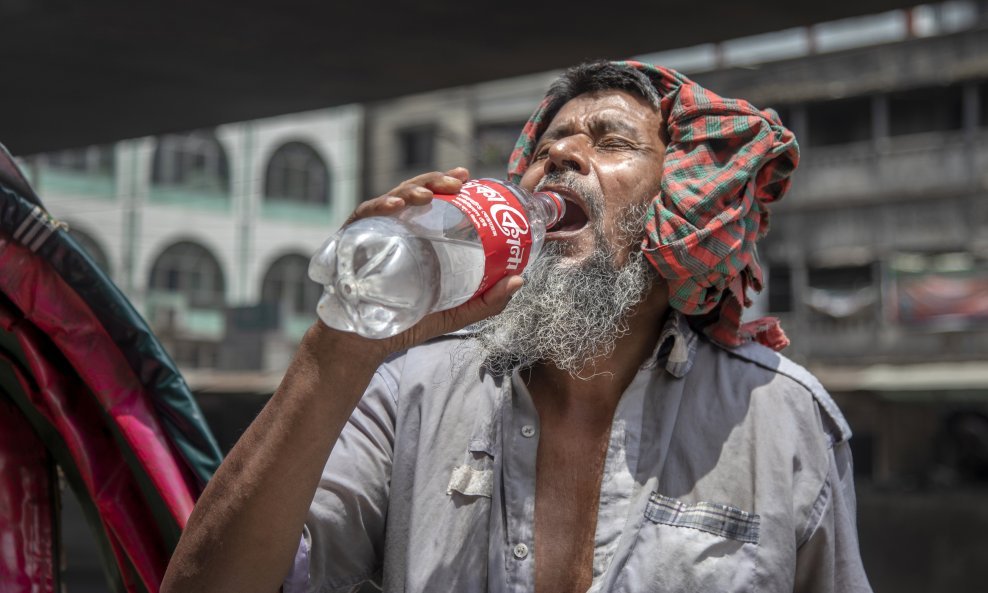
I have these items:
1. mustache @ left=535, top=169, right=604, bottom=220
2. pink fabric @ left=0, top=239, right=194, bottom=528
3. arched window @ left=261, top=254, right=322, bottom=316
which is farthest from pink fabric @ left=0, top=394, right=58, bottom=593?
arched window @ left=261, top=254, right=322, bottom=316

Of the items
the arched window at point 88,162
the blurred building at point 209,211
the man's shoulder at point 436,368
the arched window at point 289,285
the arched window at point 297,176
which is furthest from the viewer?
the arched window at point 297,176

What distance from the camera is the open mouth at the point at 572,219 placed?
227 cm

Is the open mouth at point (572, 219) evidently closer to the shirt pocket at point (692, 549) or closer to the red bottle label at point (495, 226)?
the red bottle label at point (495, 226)

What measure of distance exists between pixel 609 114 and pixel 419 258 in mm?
748

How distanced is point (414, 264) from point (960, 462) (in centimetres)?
1984

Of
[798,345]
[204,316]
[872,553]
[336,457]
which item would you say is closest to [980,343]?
[798,345]

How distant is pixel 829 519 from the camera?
6.50ft

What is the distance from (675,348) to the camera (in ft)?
7.13

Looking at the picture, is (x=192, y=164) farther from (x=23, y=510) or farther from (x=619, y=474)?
(x=619, y=474)

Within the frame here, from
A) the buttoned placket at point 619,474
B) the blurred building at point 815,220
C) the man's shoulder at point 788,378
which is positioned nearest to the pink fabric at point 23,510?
the buttoned placket at point 619,474

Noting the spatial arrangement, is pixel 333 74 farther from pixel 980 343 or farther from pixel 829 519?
pixel 980 343

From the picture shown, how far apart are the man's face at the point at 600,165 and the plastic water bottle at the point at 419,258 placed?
387 mm

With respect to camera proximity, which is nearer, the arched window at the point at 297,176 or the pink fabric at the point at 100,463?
the pink fabric at the point at 100,463

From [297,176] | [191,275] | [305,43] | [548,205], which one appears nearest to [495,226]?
[548,205]
